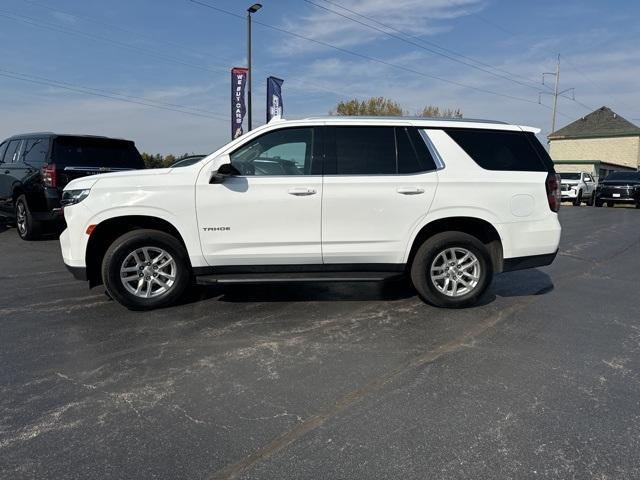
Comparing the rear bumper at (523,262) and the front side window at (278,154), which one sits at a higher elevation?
the front side window at (278,154)

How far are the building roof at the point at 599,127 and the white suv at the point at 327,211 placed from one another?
5658cm

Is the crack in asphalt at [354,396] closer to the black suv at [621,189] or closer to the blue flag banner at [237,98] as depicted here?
the blue flag banner at [237,98]

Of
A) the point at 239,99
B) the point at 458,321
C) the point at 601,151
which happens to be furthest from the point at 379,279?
the point at 601,151

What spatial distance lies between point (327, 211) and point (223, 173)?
1.07m

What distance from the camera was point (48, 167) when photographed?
829 centimetres

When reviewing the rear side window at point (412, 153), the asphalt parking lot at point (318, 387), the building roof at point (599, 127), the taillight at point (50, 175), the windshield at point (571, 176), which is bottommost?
the asphalt parking lot at point (318, 387)

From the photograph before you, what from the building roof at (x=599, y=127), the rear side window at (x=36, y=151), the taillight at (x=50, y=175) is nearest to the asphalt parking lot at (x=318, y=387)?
the taillight at (x=50, y=175)

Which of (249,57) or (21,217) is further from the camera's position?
(249,57)

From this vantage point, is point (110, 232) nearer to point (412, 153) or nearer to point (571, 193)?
point (412, 153)

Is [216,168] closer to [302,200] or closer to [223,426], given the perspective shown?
[302,200]

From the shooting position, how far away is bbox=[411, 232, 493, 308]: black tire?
505 cm

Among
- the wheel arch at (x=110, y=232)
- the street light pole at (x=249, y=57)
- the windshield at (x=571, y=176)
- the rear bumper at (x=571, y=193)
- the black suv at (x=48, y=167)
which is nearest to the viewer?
the wheel arch at (x=110, y=232)

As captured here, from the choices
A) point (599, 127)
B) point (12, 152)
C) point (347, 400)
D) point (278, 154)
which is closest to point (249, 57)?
point (12, 152)

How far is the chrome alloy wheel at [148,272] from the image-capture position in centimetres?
491
